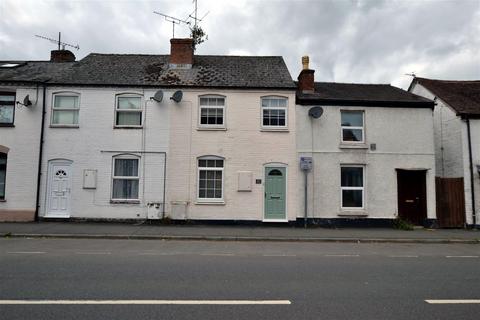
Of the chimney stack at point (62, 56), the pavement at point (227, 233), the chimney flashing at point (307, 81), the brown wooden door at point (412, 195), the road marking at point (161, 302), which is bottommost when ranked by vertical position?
the road marking at point (161, 302)

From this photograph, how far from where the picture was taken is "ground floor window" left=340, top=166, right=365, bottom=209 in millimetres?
16719

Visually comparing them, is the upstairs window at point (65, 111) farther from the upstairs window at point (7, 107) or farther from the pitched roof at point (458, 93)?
the pitched roof at point (458, 93)

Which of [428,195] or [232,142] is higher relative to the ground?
[232,142]

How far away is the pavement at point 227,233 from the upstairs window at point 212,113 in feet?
15.0

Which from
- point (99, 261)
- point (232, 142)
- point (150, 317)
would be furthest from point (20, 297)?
point (232, 142)

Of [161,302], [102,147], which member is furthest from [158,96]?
[161,302]

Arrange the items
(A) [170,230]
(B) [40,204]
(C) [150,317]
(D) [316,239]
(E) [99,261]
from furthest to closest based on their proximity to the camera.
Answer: (B) [40,204], (A) [170,230], (D) [316,239], (E) [99,261], (C) [150,317]

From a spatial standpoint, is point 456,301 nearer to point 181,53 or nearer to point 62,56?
point 181,53

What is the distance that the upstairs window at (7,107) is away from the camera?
55.8 feet

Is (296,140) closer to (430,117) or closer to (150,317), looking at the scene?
(430,117)

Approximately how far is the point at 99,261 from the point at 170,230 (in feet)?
18.9

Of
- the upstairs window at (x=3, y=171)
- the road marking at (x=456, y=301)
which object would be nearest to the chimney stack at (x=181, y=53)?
the upstairs window at (x=3, y=171)

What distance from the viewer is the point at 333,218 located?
16.4m

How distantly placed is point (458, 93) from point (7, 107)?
71.7ft
